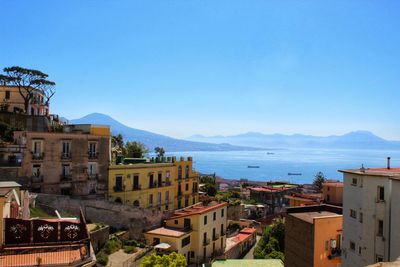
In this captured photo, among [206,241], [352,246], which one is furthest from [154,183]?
[352,246]

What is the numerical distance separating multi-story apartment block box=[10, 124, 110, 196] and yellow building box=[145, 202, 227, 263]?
7.33 m

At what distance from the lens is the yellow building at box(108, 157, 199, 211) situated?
36.6m

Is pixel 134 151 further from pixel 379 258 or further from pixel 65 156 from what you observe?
pixel 379 258

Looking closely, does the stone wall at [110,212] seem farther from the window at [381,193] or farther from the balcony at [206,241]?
the window at [381,193]

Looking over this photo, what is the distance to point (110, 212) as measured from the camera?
31.5 metres

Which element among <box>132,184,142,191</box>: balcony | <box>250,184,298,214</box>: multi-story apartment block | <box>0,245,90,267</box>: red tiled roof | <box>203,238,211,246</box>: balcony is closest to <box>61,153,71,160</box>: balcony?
<box>132,184,142,191</box>: balcony

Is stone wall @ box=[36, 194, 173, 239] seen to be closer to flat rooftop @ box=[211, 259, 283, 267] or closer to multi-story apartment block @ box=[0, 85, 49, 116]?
flat rooftop @ box=[211, 259, 283, 267]

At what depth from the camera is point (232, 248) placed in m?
42.3

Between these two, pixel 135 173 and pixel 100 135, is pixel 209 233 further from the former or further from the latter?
pixel 100 135

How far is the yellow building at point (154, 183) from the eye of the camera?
36594 millimetres

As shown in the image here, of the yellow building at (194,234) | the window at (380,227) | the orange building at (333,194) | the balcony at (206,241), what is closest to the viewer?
the window at (380,227)

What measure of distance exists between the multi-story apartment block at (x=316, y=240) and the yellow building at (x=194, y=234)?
34.7 feet

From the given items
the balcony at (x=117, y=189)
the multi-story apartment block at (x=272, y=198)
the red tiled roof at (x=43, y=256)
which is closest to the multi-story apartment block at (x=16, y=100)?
the balcony at (x=117, y=189)

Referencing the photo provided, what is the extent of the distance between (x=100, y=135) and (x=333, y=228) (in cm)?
2240
